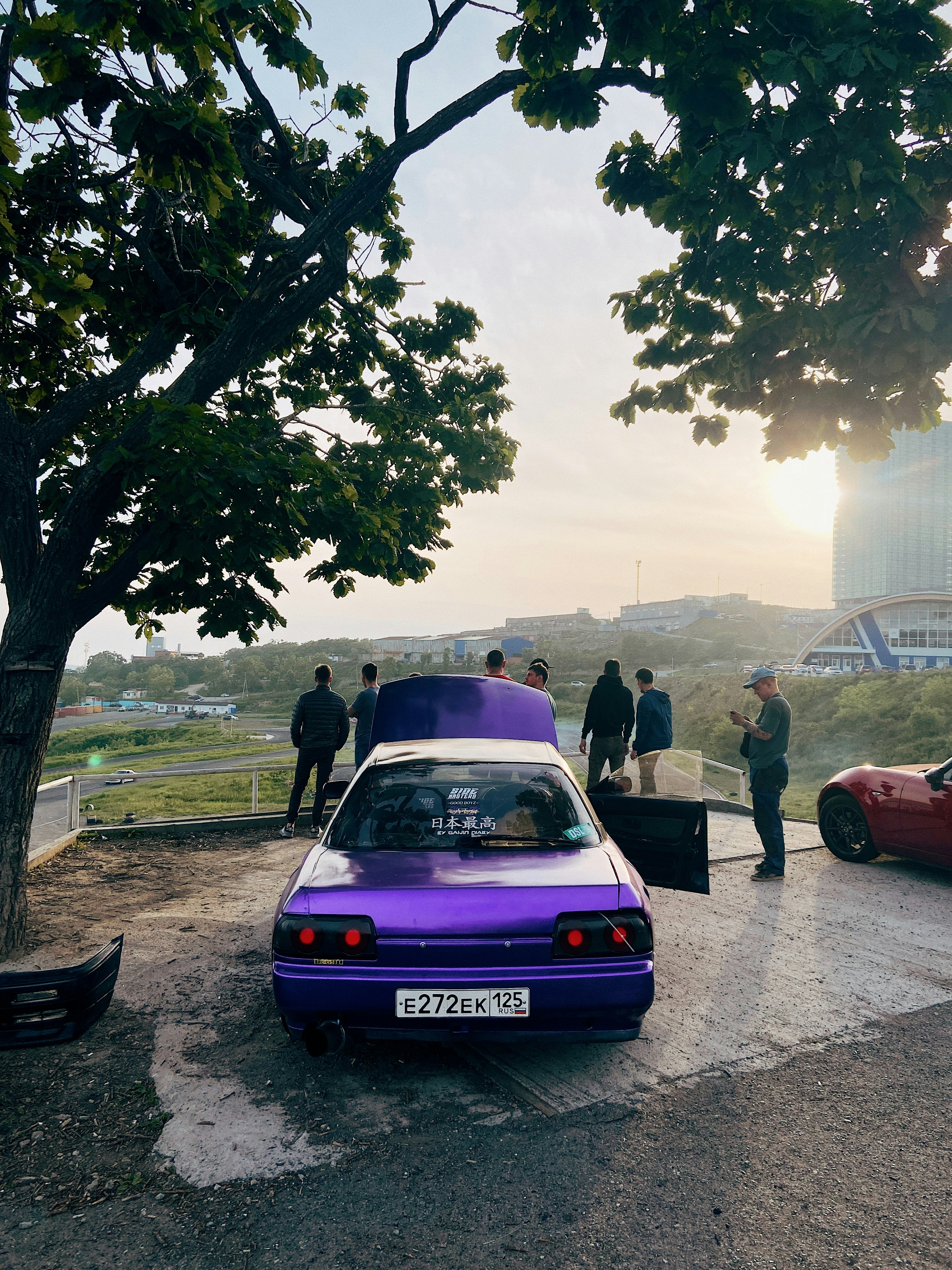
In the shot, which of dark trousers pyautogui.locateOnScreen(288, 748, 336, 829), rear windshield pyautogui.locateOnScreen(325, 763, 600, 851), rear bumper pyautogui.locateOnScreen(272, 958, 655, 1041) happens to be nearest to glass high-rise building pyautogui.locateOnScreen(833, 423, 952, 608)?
dark trousers pyautogui.locateOnScreen(288, 748, 336, 829)

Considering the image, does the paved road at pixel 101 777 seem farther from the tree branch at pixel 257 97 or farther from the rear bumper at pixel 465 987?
the tree branch at pixel 257 97

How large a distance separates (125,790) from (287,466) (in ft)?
141

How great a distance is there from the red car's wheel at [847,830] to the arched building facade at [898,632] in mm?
85226

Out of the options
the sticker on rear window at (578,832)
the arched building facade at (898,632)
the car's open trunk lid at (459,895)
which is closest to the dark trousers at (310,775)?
the sticker on rear window at (578,832)

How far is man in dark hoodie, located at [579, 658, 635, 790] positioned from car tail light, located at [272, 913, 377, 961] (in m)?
6.24

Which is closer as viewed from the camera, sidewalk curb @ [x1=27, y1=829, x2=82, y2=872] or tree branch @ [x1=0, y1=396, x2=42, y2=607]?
tree branch @ [x1=0, y1=396, x2=42, y2=607]

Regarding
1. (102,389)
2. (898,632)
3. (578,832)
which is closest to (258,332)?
(102,389)

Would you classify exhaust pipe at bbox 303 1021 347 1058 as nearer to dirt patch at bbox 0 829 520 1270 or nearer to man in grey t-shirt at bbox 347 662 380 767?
dirt patch at bbox 0 829 520 1270

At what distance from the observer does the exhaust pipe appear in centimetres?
303

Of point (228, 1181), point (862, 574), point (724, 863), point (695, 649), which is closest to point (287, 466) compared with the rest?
point (228, 1181)

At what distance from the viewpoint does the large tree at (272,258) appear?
5082 mm

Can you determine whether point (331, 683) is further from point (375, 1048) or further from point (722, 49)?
point (722, 49)

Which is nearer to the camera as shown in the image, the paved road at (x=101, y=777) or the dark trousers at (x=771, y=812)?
the dark trousers at (x=771, y=812)

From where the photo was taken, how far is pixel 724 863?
7766 mm
